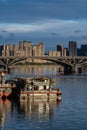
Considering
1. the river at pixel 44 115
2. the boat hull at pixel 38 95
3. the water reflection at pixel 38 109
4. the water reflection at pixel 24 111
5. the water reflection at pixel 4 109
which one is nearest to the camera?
the river at pixel 44 115

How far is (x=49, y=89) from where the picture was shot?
83.1 metres

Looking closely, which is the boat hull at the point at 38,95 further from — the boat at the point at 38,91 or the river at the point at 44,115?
the river at the point at 44,115

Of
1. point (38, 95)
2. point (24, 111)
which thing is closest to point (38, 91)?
point (38, 95)

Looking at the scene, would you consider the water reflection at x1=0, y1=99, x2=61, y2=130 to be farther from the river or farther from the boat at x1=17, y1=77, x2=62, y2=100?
the boat at x1=17, y1=77, x2=62, y2=100

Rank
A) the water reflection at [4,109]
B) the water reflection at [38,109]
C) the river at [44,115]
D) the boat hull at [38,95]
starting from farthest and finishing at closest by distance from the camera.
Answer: the boat hull at [38,95] < the water reflection at [38,109] < the water reflection at [4,109] < the river at [44,115]

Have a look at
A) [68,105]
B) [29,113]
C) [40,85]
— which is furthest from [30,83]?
[29,113]

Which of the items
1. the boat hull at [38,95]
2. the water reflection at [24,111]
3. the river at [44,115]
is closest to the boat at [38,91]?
the boat hull at [38,95]

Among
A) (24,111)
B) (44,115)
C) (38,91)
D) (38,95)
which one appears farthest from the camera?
(38,91)

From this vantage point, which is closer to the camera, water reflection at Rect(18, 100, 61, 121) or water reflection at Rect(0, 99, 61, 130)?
water reflection at Rect(0, 99, 61, 130)

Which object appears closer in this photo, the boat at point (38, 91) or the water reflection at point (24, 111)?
the water reflection at point (24, 111)

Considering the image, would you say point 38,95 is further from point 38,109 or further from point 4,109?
point 4,109

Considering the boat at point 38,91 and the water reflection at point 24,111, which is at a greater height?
the boat at point 38,91

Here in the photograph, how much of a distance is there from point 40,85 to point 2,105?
9.70 m

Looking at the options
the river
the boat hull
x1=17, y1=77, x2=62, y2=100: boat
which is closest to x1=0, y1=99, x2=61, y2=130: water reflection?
the river
